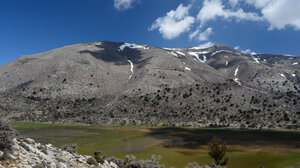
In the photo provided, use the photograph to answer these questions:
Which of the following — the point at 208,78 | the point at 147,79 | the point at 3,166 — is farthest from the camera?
the point at 208,78

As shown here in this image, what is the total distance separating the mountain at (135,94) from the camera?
98.0 m

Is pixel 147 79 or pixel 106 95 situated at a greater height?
pixel 147 79

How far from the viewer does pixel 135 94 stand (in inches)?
4921

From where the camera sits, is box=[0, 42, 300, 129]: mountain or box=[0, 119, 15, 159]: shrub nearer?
box=[0, 119, 15, 159]: shrub

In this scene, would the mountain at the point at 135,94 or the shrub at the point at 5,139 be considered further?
the mountain at the point at 135,94

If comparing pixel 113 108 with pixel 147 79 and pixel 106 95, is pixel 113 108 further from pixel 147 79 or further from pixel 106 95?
pixel 147 79

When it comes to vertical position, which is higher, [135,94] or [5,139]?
[135,94]

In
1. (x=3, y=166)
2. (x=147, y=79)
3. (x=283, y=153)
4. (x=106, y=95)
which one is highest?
(x=147, y=79)

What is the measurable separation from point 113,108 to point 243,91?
72.0 metres

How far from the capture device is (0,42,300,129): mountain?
3858 inches

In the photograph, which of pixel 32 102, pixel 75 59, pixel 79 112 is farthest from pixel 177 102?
pixel 75 59

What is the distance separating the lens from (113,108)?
110m

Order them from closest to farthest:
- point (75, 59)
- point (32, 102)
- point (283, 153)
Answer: point (283, 153), point (32, 102), point (75, 59)

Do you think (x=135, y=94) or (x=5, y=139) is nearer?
(x=5, y=139)
